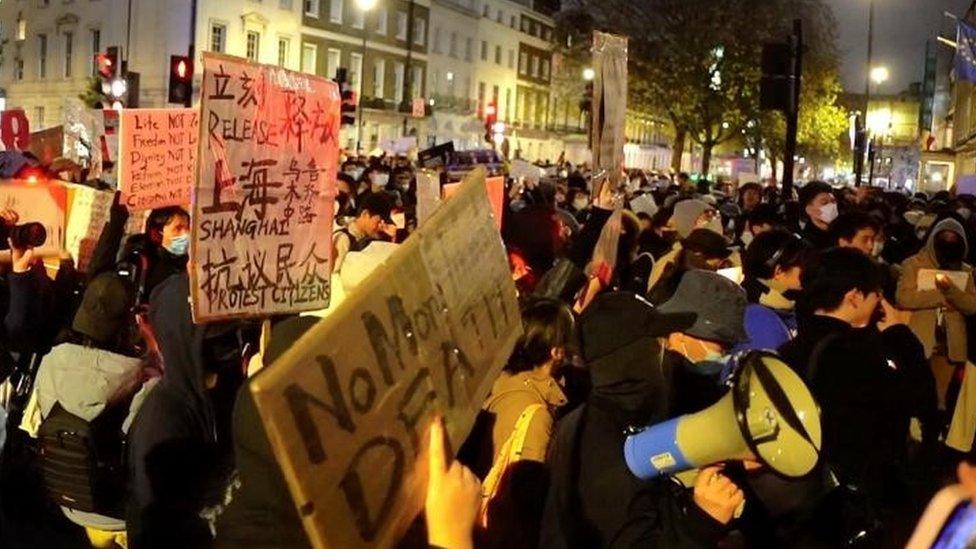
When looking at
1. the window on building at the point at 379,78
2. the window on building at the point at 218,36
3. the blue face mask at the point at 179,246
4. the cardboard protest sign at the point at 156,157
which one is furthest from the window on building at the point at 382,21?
the blue face mask at the point at 179,246

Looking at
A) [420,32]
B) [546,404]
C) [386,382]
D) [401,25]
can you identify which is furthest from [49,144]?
[420,32]

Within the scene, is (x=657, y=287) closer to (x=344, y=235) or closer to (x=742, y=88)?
(x=344, y=235)

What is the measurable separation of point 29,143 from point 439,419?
14.4 meters

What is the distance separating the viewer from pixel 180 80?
19234 mm

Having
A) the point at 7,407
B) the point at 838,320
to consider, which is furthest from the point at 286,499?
the point at 7,407

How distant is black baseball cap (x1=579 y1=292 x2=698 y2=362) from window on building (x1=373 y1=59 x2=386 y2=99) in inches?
2495

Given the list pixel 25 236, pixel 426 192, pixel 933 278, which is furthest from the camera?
pixel 426 192

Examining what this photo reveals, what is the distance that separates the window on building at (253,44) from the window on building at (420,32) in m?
15.1

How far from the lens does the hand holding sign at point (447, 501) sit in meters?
2.09

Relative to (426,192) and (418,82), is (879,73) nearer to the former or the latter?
(418,82)

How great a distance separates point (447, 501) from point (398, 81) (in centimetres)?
6708

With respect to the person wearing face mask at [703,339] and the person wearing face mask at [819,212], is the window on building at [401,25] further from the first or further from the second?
the person wearing face mask at [703,339]

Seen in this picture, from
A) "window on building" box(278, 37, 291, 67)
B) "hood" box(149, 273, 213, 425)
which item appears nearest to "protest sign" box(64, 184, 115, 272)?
"hood" box(149, 273, 213, 425)

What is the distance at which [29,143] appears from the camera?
602 inches
